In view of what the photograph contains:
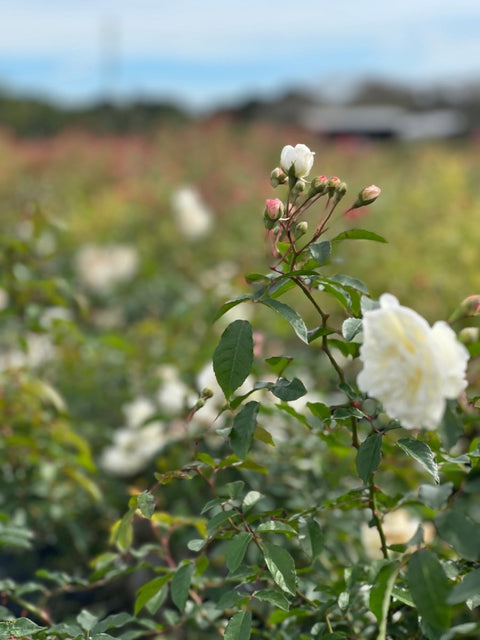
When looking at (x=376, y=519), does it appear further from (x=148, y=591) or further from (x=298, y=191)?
(x=298, y=191)

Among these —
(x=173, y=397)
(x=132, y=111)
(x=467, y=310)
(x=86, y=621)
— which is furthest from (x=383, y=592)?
(x=132, y=111)

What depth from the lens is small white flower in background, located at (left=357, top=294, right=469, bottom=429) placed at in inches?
31.7

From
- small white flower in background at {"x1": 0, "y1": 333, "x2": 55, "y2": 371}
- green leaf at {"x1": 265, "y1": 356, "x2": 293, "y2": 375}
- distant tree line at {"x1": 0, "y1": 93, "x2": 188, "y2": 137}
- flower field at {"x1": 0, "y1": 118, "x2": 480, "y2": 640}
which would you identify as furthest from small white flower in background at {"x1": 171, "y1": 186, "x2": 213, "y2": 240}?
distant tree line at {"x1": 0, "y1": 93, "x2": 188, "y2": 137}

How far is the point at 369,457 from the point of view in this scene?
3.09ft

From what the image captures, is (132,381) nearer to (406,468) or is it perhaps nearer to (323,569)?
(406,468)

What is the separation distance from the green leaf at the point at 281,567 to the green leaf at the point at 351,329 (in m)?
0.26

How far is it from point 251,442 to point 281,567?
0.15m

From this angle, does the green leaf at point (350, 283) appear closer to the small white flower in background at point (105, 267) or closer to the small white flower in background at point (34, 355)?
the small white flower in background at point (34, 355)

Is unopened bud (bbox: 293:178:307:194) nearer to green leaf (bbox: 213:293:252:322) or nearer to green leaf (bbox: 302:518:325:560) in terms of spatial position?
green leaf (bbox: 213:293:252:322)

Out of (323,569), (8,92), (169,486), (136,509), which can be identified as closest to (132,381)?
(169,486)

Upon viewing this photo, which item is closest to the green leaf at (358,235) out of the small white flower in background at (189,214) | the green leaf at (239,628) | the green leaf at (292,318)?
the green leaf at (292,318)

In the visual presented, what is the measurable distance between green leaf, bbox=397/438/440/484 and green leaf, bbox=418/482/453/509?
0.09 metres

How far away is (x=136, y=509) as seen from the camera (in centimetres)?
103

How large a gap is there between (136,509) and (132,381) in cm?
184
